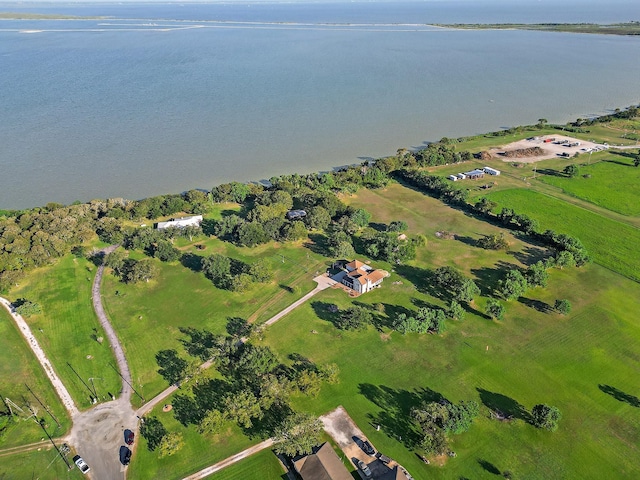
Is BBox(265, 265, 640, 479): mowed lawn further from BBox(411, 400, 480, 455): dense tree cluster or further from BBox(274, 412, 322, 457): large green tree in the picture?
BBox(274, 412, 322, 457): large green tree

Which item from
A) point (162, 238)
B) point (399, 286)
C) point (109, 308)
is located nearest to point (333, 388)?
point (399, 286)

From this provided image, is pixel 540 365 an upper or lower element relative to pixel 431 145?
lower

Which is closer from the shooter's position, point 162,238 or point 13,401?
point 13,401

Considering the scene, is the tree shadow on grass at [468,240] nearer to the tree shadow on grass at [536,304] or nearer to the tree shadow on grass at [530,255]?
the tree shadow on grass at [530,255]

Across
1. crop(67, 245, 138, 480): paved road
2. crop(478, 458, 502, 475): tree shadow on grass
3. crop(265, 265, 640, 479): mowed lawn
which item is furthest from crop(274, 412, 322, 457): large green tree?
crop(478, 458, 502, 475): tree shadow on grass

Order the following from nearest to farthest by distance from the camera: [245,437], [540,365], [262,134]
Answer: [245,437]
[540,365]
[262,134]

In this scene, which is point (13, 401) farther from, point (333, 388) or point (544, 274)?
point (544, 274)

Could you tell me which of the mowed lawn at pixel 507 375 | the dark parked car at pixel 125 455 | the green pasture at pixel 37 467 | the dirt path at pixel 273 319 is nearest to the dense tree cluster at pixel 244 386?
the dirt path at pixel 273 319
